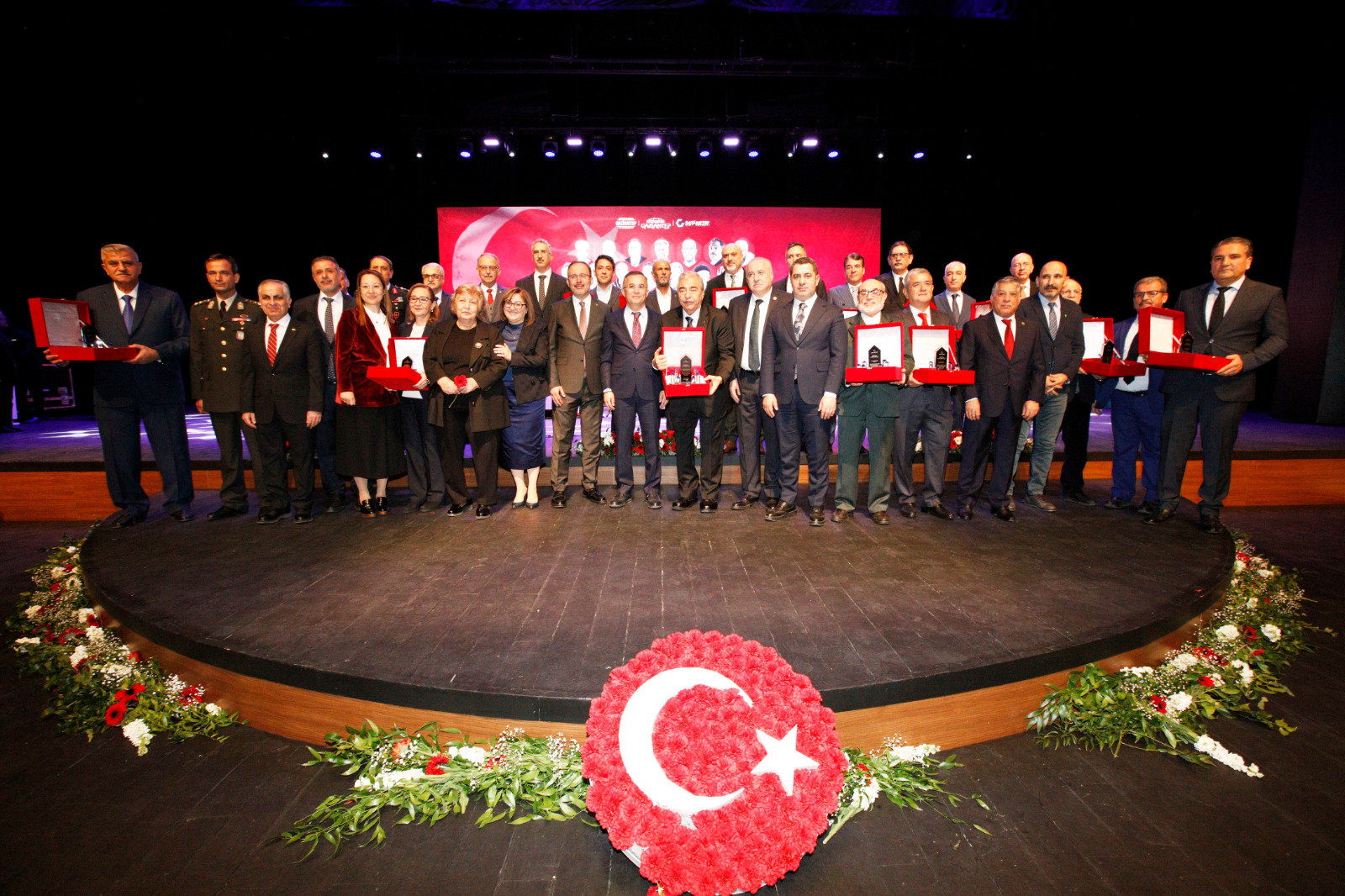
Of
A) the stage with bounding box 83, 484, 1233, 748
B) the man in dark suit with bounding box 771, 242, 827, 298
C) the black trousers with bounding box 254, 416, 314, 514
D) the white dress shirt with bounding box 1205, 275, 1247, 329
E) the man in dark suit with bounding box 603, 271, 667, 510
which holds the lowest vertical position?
the stage with bounding box 83, 484, 1233, 748

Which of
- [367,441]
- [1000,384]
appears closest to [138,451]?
[367,441]

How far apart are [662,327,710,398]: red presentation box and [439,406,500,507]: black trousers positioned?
125 cm

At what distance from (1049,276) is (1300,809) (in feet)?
10.6

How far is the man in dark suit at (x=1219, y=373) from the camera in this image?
3.51m

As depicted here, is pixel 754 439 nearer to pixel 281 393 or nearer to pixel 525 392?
pixel 525 392

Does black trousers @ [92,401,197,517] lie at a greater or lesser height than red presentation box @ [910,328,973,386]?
lesser

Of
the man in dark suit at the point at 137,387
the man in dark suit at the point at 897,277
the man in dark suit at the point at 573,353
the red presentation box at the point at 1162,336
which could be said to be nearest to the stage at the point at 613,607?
the man in dark suit at the point at 137,387

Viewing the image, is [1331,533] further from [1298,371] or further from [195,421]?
[195,421]

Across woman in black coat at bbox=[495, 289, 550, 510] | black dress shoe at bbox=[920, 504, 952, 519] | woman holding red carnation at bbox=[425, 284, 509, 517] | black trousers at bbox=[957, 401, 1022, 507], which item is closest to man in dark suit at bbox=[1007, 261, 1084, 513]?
black trousers at bbox=[957, 401, 1022, 507]

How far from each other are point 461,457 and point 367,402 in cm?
68

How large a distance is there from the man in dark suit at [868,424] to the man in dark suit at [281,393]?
342 centimetres

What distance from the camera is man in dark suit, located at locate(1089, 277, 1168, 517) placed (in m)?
4.04

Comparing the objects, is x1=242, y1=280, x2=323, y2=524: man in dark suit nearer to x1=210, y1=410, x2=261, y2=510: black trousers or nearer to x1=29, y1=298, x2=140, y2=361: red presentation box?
x1=210, y1=410, x2=261, y2=510: black trousers

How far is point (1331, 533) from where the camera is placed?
4430mm
